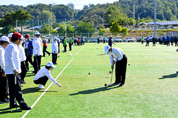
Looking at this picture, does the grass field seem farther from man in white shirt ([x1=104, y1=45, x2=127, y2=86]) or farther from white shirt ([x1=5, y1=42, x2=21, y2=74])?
white shirt ([x1=5, y1=42, x2=21, y2=74])

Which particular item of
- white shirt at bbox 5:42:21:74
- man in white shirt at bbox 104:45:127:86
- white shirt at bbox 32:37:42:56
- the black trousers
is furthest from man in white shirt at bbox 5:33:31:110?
white shirt at bbox 32:37:42:56

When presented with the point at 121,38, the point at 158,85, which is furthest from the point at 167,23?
the point at 158,85

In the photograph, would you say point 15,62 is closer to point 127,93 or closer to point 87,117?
point 87,117

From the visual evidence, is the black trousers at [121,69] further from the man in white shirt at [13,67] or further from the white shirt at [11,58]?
the white shirt at [11,58]

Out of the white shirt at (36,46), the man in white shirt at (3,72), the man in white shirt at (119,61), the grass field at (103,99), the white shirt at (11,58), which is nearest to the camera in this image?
the white shirt at (11,58)

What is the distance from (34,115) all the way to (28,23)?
181 feet

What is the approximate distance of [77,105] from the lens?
22.3 ft

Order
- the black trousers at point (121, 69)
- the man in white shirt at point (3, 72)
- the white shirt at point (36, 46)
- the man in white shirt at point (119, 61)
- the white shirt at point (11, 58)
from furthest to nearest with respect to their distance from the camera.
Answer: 1. the white shirt at point (36, 46)
2. the black trousers at point (121, 69)
3. the man in white shirt at point (119, 61)
4. the man in white shirt at point (3, 72)
5. the white shirt at point (11, 58)

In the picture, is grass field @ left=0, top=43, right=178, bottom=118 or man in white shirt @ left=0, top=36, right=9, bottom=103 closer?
grass field @ left=0, top=43, right=178, bottom=118

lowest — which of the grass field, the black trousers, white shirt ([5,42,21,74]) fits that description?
the grass field

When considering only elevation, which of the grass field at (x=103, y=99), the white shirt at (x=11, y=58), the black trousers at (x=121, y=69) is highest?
the white shirt at (x=11, y=58)

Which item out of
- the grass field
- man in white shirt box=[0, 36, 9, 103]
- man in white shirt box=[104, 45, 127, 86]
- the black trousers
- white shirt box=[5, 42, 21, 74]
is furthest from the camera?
the black trousers

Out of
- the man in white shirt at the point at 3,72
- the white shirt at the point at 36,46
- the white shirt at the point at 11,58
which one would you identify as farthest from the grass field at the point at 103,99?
the white shirt at the point at 36,46

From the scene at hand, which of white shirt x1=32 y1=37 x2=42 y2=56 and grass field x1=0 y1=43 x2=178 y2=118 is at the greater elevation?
white shirt x1=32 y1=37 x2=42 y2=56
